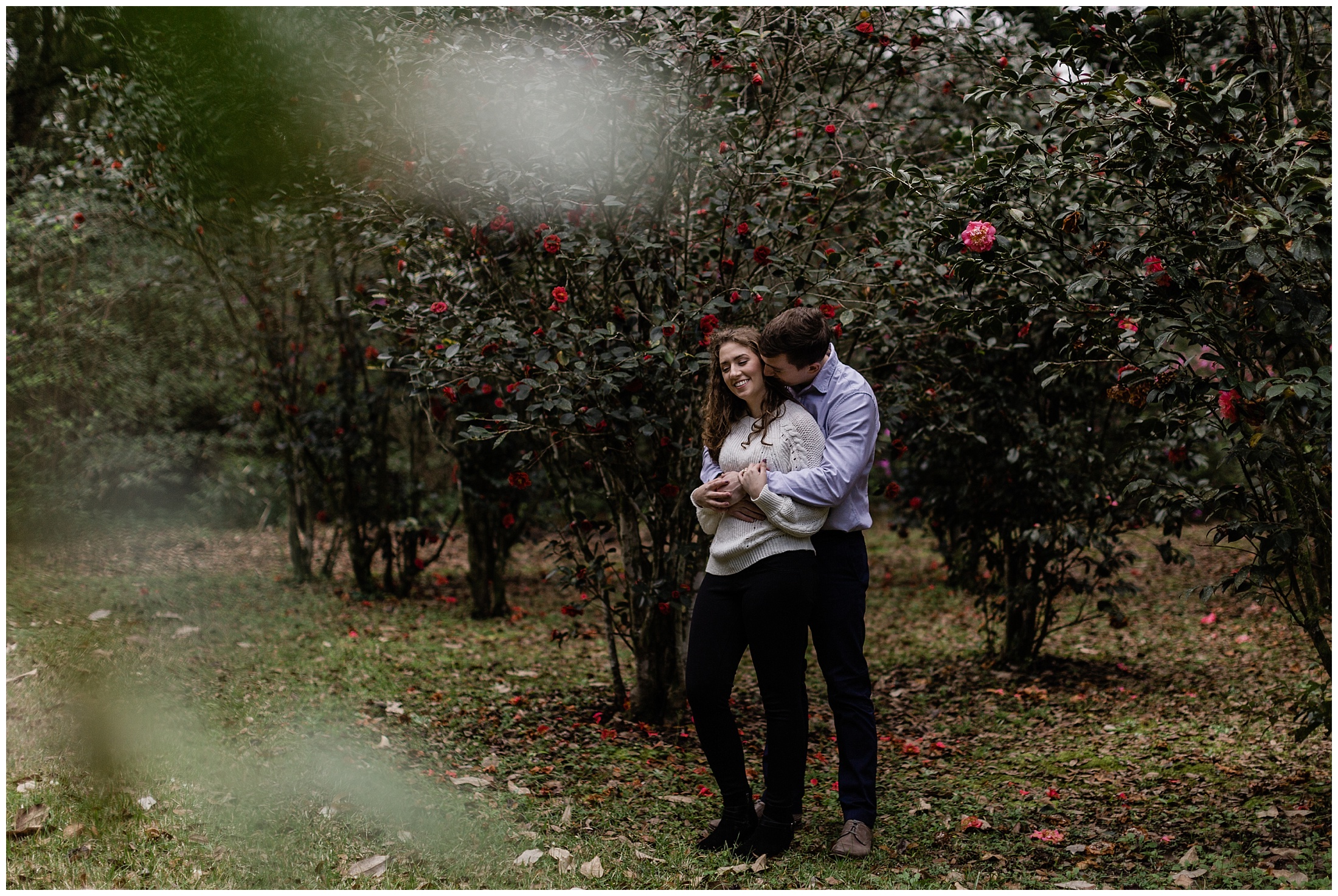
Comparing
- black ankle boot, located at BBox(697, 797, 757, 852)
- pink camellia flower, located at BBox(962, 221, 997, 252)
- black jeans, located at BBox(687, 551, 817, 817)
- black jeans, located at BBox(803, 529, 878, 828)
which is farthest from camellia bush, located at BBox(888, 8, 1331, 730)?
black ankle boot, located at BBox(697, 797, 757, 852)

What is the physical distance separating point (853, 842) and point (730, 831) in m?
0.38

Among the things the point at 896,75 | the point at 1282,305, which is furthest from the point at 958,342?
the point at 1282,305

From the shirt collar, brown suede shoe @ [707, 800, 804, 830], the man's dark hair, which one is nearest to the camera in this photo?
the man's dark hair

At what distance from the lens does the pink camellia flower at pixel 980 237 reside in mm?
2707

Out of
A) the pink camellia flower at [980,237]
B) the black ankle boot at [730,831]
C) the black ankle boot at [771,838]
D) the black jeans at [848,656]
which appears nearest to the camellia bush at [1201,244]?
the pink camellia flower at [980,237]

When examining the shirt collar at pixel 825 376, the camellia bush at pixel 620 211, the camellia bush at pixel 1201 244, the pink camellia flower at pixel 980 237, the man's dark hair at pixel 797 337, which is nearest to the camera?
the camellia bush at pixel 1201 244

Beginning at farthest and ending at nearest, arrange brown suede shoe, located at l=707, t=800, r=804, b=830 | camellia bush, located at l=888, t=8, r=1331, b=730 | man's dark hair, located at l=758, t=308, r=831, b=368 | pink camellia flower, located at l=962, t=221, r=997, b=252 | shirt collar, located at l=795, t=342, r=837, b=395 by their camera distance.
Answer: brown suede shoe, located at l=707, t=800, r=804, b=830, shirt collar, located at l=795, t=342, r=837, b=395, man's dark hair, located at l=758, t=308, r=831, b=368, pink camellia flower, located at l=962, t=221, r=997, b=252, camellia bush, located at l=888, t=8, r=1331, b=730

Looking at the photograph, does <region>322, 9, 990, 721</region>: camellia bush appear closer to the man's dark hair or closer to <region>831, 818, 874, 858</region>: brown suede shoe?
the man's dark hair

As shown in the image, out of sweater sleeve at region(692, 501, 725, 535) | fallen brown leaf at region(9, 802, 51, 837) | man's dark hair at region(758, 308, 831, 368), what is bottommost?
fallen brown leaf at region(9, 802, 51, 837)

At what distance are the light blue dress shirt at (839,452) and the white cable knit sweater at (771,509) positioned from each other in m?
0.03

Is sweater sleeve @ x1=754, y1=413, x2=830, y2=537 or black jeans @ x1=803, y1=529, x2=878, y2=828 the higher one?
sweater sleeve @ x1=754, y1=413, x2=830, y2=537

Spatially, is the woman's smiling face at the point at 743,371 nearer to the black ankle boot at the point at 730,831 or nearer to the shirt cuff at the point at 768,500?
the shirt cuff at the point at 768,500

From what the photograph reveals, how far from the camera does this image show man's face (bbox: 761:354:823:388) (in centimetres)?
287

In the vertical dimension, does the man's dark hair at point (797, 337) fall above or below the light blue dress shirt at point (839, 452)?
above
